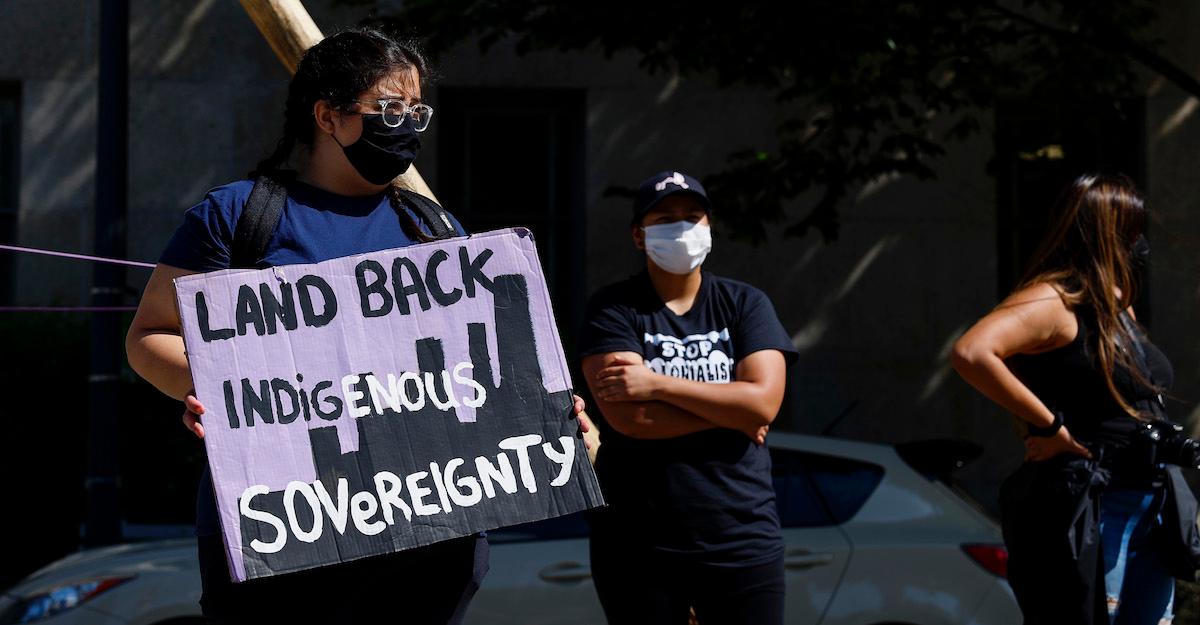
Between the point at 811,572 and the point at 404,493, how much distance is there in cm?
314

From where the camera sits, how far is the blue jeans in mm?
3578

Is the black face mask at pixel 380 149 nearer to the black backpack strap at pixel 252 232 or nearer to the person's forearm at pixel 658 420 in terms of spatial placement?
the black backpack strap at pixel 252 232

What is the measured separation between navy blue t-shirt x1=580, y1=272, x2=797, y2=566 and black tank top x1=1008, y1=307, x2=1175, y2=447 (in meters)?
0.73

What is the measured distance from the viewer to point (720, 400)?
3.65m

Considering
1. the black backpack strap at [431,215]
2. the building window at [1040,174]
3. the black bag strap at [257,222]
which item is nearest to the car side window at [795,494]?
the black backpack strap at [431,215]

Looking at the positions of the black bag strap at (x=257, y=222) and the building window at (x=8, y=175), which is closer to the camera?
the black bag strap at (x=257, y=222)

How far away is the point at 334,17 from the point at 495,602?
548 centimetres

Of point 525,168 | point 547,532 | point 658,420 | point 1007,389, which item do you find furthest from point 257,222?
point 525,168

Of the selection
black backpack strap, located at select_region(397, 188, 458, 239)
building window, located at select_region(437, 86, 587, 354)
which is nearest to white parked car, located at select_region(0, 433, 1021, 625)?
black backpack strap, located at select_region(397, 188, 458, 239)

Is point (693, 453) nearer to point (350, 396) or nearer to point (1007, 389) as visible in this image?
point (1007, 389)

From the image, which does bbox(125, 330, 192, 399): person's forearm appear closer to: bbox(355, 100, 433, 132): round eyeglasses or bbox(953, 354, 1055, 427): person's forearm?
bbox(355, 100, 433, 132): round eyeglasses

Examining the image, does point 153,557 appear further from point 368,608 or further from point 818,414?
point 818,414

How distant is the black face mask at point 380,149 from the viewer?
2629 mm

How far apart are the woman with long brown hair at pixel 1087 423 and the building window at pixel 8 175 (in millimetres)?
8204
